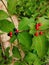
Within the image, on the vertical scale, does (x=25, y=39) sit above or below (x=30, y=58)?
above

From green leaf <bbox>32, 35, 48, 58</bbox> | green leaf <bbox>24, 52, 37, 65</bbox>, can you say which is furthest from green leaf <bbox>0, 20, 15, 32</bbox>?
green leaf <bbox>24, 52, 37, 65</bbox>

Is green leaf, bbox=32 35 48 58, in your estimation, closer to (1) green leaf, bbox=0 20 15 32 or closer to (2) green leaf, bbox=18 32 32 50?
(2) green leaf, bbox=18 32 32 50

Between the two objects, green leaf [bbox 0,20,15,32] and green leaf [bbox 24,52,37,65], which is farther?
green leaf [bbox 24,52,37,65]

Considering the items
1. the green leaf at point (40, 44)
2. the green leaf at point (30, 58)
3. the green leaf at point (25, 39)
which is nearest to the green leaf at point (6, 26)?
the green leaf at point (25, 39)

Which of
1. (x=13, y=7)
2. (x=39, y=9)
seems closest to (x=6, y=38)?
(x=39, y=9)

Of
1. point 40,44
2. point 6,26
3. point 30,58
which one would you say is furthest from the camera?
point 30,58

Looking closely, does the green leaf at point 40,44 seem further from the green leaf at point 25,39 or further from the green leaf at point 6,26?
the green leaf at point 6,26

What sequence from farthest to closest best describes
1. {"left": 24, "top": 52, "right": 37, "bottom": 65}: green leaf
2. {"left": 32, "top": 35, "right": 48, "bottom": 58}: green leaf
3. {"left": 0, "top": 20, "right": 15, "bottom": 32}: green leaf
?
{"left": 24, "top": 52, "right": 37, "bottom": 65}: green leaf
{"left": 0, "top": 20, "right": 15, "bottom": 32}: green leaf
{"left": 32, "top": 35, "right": 48, "bottom": 58}: green leaf

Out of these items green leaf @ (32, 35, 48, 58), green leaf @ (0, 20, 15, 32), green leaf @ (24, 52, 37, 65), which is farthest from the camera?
green leaf @ (24, 52, 37, 65)

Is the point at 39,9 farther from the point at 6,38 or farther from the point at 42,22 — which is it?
the point at 42,22

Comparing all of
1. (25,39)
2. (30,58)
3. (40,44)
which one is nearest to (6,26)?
(25,39)

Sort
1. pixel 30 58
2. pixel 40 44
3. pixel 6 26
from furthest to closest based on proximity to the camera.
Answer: pixel 30 58, pixel 6 26, pixel 40 44

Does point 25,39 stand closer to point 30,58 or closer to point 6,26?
point 6,26

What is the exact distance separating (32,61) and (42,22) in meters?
0.66
